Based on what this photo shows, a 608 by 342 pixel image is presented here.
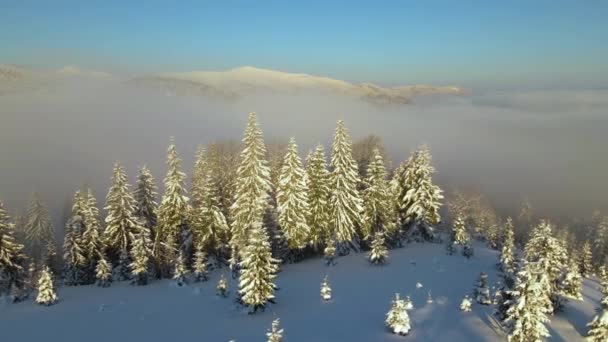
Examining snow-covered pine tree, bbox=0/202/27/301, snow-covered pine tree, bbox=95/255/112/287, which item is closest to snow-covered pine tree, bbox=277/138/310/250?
snow-covered pine tree, bbox=95/255/112/287

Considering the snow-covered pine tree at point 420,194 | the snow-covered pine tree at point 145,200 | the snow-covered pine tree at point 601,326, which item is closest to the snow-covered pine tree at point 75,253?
the snow-covered pine tree at point 145,200

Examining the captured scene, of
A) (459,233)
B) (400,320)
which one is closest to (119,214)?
(400,320)

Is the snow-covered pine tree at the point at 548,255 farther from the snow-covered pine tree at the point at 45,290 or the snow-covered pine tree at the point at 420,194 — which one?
the snow-covered pine tree at the point at 45,290

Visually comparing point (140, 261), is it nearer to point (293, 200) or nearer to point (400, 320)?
point (293, 200)

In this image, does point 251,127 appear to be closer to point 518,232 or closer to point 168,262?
point 168,262

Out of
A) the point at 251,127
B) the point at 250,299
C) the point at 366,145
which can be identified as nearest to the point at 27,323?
the point at 250,299

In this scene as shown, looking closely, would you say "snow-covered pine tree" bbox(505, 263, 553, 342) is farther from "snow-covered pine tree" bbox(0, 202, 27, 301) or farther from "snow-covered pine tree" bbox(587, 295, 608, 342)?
"snow-covered pine tree" bbox(0, 202, 27, 301)

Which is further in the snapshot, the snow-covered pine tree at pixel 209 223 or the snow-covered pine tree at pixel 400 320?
the snow-covered pine tree at pixel 209 223
